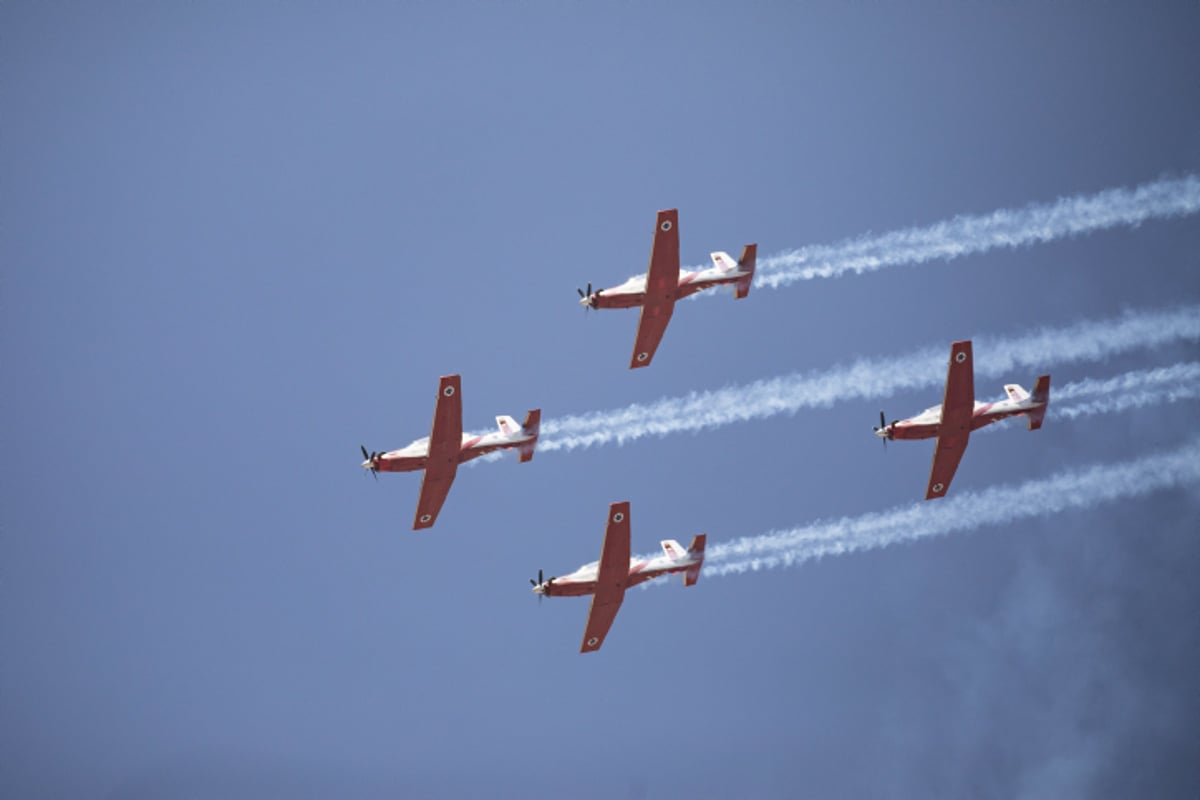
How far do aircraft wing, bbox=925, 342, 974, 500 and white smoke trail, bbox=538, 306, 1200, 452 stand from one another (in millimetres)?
4722

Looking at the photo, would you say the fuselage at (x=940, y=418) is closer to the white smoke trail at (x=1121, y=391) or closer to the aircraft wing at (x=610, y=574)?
the white smoke trail at (x=1121, y=391)

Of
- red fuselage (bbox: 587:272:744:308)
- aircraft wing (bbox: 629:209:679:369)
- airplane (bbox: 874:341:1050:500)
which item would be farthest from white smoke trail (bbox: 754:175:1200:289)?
airplane (bbox: 874:341:1050:500)

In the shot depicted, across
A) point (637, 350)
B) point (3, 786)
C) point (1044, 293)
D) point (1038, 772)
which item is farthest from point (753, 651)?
point (3, 786)

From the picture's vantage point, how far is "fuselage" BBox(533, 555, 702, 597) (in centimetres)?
5766

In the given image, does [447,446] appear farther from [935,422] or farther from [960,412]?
[960,412]

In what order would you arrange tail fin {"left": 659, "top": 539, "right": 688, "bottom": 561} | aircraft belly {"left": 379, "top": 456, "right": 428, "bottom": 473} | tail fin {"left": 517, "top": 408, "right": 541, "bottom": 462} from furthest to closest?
tail fin {"left": 659, "top": 539, "right": 688, "bottom": 561} → tail fin {"left": 517, "top": 408, "right": 541, "bottom": 462} → aircraft belly {"left": 379, "top": 456, "right": 428, "bottom": 473}

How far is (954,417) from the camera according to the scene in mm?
55031

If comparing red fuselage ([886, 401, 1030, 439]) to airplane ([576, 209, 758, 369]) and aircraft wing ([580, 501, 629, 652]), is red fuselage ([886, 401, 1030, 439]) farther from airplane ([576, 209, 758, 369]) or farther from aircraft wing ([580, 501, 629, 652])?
aircraft wing ([580, 501, 629, 652])

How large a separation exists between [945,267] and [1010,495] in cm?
4973

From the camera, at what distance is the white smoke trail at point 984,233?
60.5 m

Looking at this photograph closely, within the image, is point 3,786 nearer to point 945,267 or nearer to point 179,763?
point 179,763

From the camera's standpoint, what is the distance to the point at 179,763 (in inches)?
3698

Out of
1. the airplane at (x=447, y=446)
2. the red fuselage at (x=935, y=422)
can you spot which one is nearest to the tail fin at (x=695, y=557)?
the airplane at (x=447, y=446)

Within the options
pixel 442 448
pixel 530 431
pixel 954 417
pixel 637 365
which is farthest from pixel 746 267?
pixel 442 448
